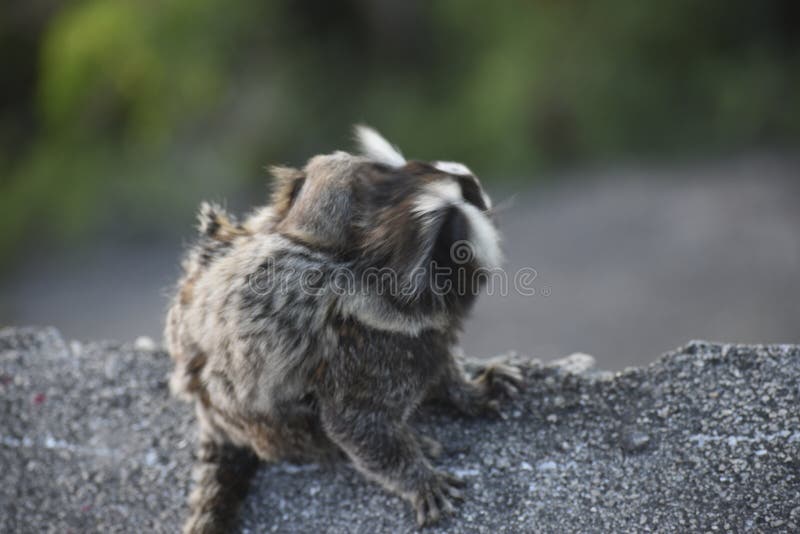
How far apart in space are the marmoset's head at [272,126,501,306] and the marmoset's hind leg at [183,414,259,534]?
0.98m

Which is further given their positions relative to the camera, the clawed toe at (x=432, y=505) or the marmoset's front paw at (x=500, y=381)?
the marmoset's front paw at (x=500, y=381)

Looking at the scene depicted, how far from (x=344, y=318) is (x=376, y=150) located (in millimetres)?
629

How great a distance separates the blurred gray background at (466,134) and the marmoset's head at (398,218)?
4313mm

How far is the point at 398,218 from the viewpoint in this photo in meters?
2.79

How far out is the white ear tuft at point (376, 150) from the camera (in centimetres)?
300

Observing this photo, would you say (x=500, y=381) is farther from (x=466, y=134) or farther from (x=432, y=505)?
(x=466, y=134)

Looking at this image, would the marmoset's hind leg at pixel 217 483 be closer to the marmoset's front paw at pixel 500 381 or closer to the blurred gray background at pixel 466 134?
the marmoset's front paw at pixel 500 381

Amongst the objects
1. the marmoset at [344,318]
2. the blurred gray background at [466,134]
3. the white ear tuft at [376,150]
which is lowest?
the marmoset at [344,318]

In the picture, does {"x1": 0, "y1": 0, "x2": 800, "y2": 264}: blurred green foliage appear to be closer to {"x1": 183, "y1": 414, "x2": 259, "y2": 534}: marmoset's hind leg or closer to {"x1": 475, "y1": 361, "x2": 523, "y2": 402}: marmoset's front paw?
{"x1": 475, "y1": 361, "x2": 523, "y2": 402}: marmoset's front paw

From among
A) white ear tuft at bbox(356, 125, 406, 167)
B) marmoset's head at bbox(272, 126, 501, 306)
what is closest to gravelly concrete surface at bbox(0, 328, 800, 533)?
marmoset's head at bbox(272, 126, 501, 306)

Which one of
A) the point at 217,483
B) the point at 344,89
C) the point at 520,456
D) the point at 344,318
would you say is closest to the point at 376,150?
the point at 344,318


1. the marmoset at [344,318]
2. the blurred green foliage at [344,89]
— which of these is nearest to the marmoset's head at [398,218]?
the marmoset at [344,318]

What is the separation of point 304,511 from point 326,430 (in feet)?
1.26

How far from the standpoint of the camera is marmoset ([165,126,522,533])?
287 cm
